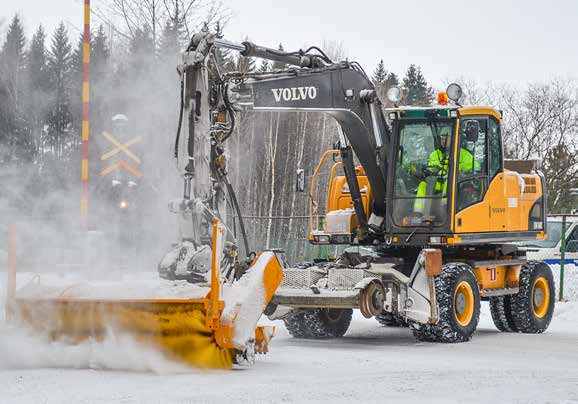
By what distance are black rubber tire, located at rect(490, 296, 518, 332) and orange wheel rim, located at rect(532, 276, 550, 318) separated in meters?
0.40

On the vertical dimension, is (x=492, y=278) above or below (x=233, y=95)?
below

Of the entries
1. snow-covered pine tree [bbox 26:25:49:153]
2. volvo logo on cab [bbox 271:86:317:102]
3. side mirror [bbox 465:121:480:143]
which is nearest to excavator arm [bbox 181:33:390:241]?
volvo logo on cab [bbox 271:86:317:102]

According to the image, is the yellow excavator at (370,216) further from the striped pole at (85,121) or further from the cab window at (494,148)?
the striped pole at (85,121)

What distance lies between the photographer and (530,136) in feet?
184

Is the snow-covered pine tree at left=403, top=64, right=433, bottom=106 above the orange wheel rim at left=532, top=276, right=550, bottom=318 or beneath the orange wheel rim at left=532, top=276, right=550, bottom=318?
above

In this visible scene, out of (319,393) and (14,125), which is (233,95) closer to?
(319,393)

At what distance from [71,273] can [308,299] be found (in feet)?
11.2

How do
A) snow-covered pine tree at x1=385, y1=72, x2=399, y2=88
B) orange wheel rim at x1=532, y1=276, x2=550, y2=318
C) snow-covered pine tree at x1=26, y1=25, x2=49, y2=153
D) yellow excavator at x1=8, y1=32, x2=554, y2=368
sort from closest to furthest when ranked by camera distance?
1. yellow excavator at x1=8, y1=32, x2=554, y2=368
2. orange wheel rim at x1=532, y1=276, x2=550, y2=318
3. snow-covered pine tree at x1=26, y1=25, x2=49, y2=153
4. snow-covered pine tree at x1=385, y1=72, x2=399, y2=88

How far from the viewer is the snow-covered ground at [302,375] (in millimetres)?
7590

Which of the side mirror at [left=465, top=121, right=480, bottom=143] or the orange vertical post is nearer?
the orange vertical post

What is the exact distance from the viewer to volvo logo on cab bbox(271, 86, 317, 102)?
12.1m

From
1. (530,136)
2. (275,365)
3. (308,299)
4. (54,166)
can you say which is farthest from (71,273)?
(530,136)

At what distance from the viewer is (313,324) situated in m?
13.3

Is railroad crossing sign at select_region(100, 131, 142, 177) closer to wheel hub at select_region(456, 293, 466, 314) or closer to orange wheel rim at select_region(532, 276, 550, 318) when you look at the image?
orange wheel rim at select_region(532, 276, 550, 318)
